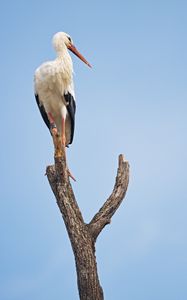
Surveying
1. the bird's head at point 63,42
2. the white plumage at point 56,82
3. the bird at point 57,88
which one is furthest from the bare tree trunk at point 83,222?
the bird's head at point 63,42

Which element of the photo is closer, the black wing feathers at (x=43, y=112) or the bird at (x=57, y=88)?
the bird at (x=57, y=88)

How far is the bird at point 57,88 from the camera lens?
310 inches

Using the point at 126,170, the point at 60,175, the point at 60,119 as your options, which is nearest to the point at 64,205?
the point at 60,175

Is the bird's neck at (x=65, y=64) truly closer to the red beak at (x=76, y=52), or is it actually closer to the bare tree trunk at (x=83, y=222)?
the red beak at (x=76, y=52)

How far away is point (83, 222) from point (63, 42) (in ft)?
9.91

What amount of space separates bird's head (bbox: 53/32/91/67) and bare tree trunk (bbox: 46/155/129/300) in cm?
221

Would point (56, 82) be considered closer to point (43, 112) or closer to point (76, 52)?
point (43, 112)

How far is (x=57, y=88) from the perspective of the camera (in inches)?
311

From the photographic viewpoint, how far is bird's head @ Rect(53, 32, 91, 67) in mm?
8141

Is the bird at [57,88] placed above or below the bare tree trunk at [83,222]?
above

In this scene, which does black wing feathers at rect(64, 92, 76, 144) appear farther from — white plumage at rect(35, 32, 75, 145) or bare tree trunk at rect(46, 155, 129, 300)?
bare tree trunk at rect(46, 155, 129, 300)

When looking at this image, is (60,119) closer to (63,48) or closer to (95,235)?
(63,48)

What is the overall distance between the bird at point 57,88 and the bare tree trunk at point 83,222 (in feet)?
4.07

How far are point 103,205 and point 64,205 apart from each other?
1.74 ft
